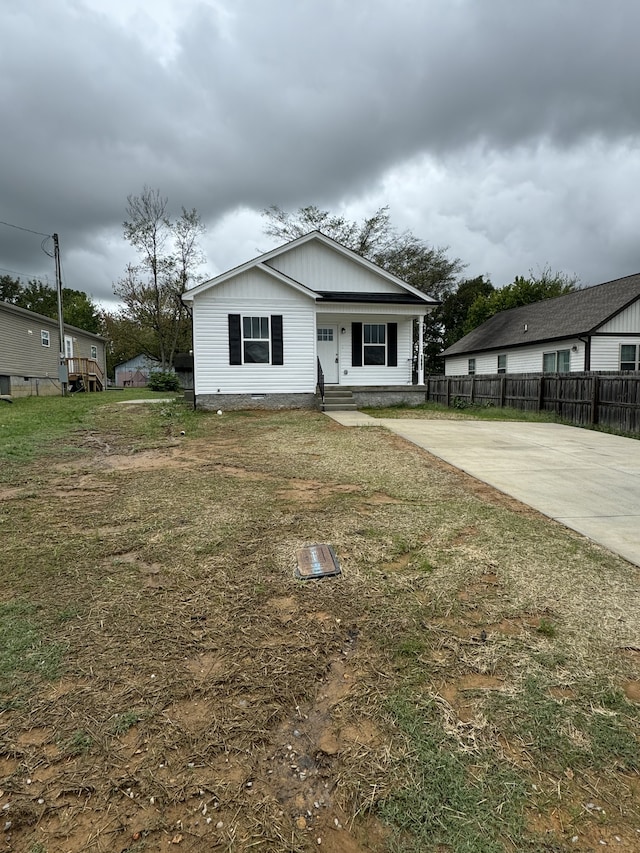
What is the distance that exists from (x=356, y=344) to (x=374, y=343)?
66cm

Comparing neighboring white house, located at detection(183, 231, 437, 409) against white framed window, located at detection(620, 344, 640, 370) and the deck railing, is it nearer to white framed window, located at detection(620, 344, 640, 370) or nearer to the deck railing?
white framed window, located at detection(620, 344, 640, 370)

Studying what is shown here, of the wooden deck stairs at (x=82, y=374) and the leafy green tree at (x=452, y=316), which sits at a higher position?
the leafy green tree at (x=452, y=316)

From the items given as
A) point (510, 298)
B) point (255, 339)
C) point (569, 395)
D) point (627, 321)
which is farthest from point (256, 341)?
point (510, 298)

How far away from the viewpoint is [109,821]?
1.37 m

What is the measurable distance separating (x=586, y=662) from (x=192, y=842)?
6.07 ft

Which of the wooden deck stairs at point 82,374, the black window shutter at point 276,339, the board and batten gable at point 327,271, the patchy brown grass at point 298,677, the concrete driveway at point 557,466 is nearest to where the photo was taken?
the patchy brown grass at point 298,677

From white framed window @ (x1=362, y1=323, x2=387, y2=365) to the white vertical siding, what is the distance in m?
9.59

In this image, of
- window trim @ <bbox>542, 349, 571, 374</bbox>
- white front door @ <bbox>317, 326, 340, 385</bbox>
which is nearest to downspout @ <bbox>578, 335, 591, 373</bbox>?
window trim @ <bbox>542, 349, 571, 374</bbox>

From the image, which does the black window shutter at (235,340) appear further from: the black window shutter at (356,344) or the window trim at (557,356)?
the window trim at (557,356)

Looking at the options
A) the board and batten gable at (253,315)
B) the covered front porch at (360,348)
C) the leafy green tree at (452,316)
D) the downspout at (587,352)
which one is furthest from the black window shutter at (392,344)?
the leafy green tree at (452,316)

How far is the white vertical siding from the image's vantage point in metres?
18.2

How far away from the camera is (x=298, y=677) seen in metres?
2.02

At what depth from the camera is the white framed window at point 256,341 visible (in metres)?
14.1

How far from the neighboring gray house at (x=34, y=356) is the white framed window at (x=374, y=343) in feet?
50.2
